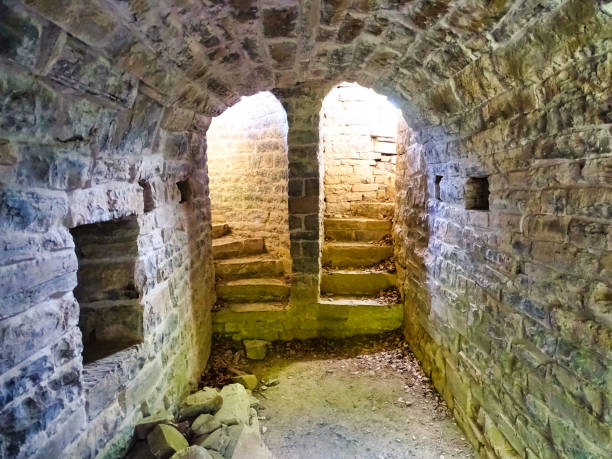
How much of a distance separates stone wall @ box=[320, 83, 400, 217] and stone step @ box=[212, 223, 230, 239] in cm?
171

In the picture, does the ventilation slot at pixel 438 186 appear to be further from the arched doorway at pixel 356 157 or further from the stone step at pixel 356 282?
the arched doorway at pixel 356 157

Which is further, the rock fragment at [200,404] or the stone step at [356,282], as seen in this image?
the stone step at [356,282]

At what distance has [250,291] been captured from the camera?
4.99 m

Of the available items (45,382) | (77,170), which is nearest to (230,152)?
(77,170)

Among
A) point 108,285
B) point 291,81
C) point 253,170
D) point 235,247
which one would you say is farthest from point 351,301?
point 108,285

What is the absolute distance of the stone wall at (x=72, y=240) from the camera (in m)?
1.30

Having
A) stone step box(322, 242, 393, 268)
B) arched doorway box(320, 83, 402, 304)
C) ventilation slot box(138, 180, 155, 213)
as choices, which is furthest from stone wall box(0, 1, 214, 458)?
arched doorway box(320, 83, 402, 304)

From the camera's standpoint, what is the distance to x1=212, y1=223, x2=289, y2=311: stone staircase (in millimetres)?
4957

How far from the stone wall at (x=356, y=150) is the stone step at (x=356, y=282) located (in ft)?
4.48

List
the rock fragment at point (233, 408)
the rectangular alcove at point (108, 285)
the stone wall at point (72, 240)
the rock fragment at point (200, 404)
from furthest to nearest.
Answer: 1. the rock fragment at point (200, 404)
2. the rock fragment at point (233, 408)
3. the rectangular alcove at point (108, 285)
4. the stone wall at point (72, 240)

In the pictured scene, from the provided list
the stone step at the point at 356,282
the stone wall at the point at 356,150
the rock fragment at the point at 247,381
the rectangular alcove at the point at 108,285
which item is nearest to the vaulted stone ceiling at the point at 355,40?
the rectangular alcove at the point at 108,285

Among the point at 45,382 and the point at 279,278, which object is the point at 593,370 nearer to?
the point at 45,382

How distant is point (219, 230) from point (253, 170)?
1168mm

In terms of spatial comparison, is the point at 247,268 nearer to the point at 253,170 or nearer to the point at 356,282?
the point at 356,282
